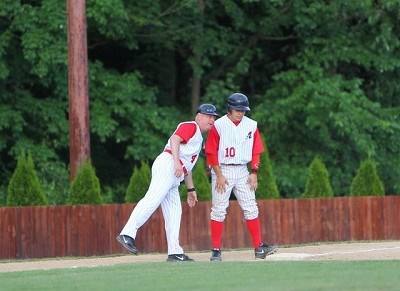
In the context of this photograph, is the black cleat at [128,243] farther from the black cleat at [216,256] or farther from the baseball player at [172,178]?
the black cleat at [216,256]

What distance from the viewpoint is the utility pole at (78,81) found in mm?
20688

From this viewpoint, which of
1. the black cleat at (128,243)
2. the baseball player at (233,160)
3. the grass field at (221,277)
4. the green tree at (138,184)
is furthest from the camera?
the green tree at (138,184)

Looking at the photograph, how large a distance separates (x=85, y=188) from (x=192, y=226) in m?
1.88

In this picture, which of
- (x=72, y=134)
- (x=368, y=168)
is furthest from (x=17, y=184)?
(x=368, y=168)

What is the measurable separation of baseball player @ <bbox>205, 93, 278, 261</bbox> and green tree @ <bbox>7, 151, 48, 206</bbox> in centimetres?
620

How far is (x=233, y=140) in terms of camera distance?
15375 mm

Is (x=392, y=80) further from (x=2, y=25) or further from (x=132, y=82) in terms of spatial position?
(x=2, y=25)

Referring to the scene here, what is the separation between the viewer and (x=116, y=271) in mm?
13312

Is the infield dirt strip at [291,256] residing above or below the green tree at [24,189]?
below

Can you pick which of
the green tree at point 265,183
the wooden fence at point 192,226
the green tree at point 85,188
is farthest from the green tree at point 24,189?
the green tree at point 265,183

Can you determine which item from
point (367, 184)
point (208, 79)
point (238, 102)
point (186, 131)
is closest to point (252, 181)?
point (238, 102)

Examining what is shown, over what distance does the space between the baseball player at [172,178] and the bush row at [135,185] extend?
6119 millimetres

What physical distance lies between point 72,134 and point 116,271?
8276mm

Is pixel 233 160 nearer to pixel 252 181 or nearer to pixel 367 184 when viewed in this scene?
pixel 252 181
